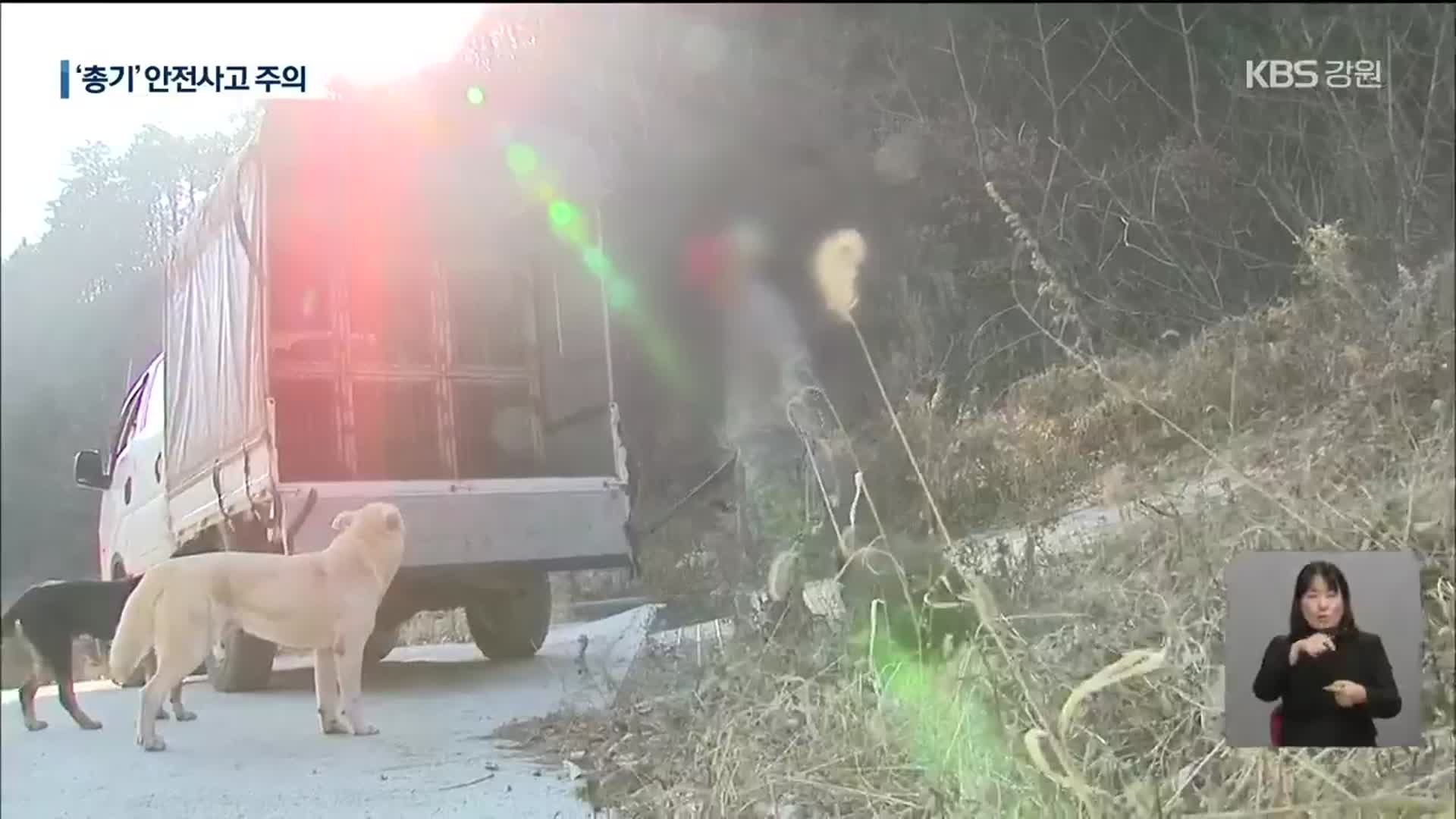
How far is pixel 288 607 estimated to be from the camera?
1786mm

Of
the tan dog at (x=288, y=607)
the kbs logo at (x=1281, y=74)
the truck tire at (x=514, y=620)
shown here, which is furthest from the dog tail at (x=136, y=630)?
the kbs logo at (x=1281, y=74)

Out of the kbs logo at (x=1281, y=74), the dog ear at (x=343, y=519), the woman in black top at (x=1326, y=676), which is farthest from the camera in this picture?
the kbs logo at (x=1281, y=74)

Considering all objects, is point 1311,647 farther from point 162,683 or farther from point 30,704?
point 30,704

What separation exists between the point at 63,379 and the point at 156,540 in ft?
1.14

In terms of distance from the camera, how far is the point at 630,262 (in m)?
1.87

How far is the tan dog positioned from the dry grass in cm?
32

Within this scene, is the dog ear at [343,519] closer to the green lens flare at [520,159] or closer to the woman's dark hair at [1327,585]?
the green lens flare at [520,159]

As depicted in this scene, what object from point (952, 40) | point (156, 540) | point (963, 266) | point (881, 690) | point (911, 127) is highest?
point (952, 40)

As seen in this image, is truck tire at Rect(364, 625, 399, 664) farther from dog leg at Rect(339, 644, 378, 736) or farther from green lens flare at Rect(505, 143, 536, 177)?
green lens flare at Rect(505, 143, 536, 177)

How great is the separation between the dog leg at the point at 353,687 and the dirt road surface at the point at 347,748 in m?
0.02

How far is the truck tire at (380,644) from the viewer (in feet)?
5.91

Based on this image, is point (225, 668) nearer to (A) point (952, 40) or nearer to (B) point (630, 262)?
(B) point (630, 262)

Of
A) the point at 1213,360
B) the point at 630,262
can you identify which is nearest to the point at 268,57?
the point at 630,262

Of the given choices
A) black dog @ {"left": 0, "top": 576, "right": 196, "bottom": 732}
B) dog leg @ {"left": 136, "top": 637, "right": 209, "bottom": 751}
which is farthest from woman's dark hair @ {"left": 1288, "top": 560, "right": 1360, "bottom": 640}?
black dog @ {"left": 0, "top": 576, "right": 196, "bottom": 732}
